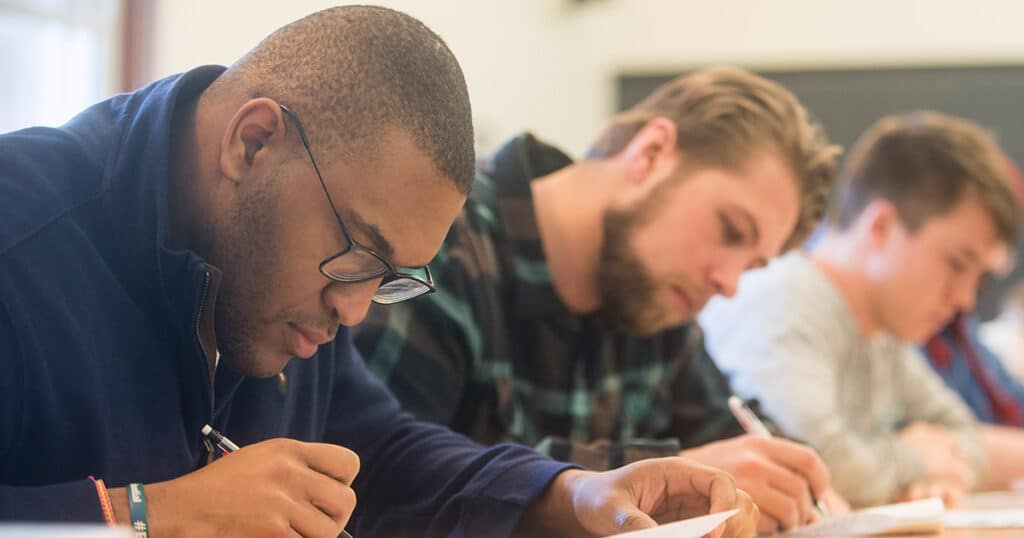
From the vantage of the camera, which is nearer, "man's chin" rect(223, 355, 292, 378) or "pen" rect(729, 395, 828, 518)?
"man's chin" rect(223, 355, 292, 378)

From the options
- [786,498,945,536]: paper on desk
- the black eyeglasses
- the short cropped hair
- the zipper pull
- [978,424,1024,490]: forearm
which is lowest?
[978,424,1024,490]: forearm

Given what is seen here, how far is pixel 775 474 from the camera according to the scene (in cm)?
130

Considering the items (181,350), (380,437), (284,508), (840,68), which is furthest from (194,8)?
(840,68)

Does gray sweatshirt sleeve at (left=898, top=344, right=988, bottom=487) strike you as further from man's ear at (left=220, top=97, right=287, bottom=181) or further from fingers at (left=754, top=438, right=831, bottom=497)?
man's ear at (left=220, top=97, right=287, bottom=181)

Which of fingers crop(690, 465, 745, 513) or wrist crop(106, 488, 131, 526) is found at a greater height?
wrist crop(106, 488, 131, 526)

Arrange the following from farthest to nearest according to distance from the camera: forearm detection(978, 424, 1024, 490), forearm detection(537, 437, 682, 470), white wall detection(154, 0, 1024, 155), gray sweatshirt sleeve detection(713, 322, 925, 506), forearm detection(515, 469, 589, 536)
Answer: white wall detection(154, 0, 1024, 155) → forearm detection(978, 424, 1024, 490) → gray sweatshirt sleeve detection(713, 322, 925, 506) → forearm detection(537, 437, 682, 470) → forearm detection(515, 469, 589, 536)

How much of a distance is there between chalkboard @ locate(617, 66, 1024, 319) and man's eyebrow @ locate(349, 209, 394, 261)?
394 centimetres

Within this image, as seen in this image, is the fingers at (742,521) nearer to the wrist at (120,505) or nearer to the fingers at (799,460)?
the fingers at (799,460)

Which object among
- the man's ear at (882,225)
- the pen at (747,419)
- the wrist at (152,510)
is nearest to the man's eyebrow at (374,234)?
the wrist at (152,510)

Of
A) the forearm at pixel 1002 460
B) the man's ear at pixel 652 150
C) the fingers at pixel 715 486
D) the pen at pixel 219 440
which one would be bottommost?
the forearm at pixel 1002 460

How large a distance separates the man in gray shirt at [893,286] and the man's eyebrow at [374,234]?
1.17 meters

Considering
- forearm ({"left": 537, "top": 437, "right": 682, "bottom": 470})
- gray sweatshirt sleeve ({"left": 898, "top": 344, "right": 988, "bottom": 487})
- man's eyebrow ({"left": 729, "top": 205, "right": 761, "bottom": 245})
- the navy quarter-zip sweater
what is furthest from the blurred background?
the navy quarter-zip sweater

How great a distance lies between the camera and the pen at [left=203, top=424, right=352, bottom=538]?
93 centimetres

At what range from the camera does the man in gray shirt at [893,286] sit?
6.88 ft
